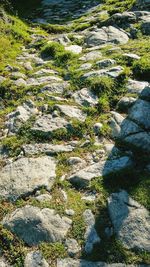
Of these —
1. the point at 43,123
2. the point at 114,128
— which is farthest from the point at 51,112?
the point at 114,128

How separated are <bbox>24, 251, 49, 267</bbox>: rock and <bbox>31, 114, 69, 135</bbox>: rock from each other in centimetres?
312

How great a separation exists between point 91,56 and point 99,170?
5.54 metres

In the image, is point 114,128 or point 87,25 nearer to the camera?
point 114,128

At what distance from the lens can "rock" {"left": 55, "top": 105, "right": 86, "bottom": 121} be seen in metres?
9.22

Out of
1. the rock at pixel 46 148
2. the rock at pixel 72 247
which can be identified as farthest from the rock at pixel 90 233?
the rock at pixel 46 148

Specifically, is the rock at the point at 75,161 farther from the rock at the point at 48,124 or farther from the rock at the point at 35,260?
the rock at the point at 35,260

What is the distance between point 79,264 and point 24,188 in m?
1.90

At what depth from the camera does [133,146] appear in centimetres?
813

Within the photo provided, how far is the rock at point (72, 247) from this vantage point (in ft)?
20.3

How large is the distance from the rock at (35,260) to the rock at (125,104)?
4.39 metres

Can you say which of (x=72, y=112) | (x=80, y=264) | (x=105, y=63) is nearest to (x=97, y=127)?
(x=72, y=112)

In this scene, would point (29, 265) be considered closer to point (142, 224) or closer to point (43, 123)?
point (142, 224)

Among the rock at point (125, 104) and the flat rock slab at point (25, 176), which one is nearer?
the flat rock slab at point (25, 176)

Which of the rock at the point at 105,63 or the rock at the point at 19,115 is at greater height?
the rock at the point at 105,63
